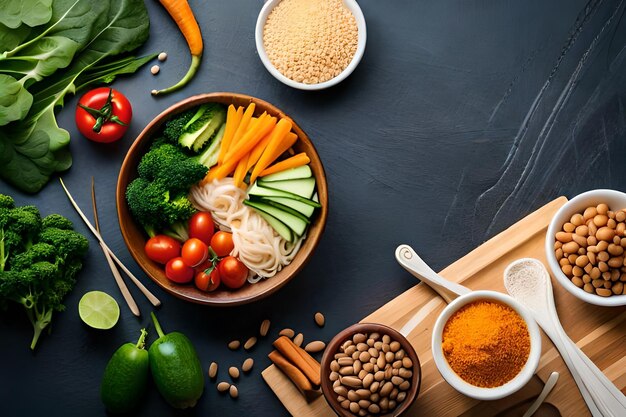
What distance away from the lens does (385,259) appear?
149 inches

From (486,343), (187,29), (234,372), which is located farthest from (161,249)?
(486,343)

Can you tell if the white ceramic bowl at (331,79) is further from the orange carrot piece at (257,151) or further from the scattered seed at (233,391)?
the scattered seed at (233,391)

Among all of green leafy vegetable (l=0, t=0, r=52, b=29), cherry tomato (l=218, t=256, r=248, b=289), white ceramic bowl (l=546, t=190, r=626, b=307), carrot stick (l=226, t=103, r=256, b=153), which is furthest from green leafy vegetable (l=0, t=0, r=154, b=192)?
white ceramic bowl (l=546, t=190, r=626, b=307)

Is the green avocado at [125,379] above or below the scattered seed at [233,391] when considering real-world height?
above

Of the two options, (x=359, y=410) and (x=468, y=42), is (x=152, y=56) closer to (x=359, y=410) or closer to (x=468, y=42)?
(x=468, y=42)

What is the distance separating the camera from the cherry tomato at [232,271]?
349cm

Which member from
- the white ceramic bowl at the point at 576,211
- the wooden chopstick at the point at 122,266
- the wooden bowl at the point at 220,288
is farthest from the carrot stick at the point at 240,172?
the white ceramic bowl at the point at 576,211

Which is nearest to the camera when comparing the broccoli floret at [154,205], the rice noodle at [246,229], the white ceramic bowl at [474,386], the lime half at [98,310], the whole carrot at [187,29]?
the white ceramic bowl at [474,386]

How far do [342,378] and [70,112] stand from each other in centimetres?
192

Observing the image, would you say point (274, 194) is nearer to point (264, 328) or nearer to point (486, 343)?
point (264, 328)

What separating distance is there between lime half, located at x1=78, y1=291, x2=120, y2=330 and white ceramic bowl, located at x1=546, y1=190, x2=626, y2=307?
6.82 feet

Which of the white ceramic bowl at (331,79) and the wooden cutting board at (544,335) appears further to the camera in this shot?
the white ceramic bowl at (331,79)

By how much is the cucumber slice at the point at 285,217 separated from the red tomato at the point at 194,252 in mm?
300

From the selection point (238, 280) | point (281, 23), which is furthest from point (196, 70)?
point (238, 280)
